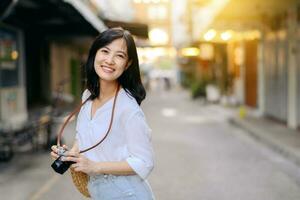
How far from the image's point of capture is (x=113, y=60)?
2.82 m

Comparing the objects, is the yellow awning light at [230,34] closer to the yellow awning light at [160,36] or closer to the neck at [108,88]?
the neck at [108,88]

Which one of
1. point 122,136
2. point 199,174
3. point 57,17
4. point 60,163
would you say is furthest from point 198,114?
point 60,163

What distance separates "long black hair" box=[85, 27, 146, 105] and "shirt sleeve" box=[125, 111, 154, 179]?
18 centimetres

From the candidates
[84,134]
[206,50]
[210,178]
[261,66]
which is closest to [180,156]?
[210,178]

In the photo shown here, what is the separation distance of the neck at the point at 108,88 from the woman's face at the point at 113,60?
0.04 meters

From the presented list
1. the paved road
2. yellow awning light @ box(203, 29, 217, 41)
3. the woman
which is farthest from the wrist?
yellow awning light @ box(203, 29, 217, 41)

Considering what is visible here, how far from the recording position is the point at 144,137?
2705 millimetres

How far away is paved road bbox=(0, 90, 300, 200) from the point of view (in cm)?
775

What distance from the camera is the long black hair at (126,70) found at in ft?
9.32

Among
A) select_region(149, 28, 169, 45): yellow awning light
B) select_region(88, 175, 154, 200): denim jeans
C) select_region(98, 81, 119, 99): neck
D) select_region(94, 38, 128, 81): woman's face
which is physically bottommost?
select_region(88, 175, 154, 200): denim jeans

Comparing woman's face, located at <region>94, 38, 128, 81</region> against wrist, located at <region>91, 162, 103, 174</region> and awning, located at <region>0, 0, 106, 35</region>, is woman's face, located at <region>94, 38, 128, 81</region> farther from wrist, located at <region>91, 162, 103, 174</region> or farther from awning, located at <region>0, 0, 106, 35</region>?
awning, located at <region>0, 0, 106, 35</region>

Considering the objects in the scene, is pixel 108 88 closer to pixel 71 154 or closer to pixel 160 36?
pixel 71 154

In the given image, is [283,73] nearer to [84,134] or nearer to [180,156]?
[180,156]

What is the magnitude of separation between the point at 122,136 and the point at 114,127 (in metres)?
0.06
